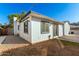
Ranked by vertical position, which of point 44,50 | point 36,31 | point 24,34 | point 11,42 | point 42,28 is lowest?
point 44,50

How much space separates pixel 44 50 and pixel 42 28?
836 mm

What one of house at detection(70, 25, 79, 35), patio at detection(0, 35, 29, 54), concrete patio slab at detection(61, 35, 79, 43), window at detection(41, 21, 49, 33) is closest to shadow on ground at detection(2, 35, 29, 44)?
patio at detection(0, 35, 29, 54)

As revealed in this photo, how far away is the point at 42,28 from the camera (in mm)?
6613

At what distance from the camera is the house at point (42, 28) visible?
642cm

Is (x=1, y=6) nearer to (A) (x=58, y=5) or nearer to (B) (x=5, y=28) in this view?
(B) (x=5, y=28)

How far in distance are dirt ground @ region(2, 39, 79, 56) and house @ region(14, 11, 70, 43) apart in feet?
0.81

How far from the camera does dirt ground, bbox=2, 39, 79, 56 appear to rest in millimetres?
6348

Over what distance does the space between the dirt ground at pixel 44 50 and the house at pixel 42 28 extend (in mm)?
247

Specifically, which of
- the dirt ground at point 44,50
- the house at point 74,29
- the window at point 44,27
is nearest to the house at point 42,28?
the window at point 44,27

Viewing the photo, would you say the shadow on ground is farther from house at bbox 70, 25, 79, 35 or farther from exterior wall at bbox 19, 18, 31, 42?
house at bbox 70, 25, 79, 35

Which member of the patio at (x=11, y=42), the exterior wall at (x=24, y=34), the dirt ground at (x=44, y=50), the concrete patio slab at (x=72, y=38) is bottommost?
the dirt ground at (x=44, y=50)

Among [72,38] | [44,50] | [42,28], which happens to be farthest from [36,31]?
[72,38]

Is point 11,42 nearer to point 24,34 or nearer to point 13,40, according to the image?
point 13,40

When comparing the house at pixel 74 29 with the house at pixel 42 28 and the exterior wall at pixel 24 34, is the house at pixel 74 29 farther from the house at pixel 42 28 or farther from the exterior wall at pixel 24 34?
the exterior wall at pixel 24 34
